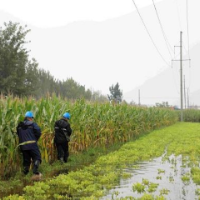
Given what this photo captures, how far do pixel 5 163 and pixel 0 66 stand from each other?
38.8 m

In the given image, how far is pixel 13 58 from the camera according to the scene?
154ft

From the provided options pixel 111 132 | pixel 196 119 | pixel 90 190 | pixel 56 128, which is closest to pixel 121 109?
pixel 111 132

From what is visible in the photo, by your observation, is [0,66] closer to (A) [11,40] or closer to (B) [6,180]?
(A) [11,40]

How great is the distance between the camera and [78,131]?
49.1ft

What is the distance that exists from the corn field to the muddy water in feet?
11.3

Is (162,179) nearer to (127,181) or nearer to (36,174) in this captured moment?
(127,181)

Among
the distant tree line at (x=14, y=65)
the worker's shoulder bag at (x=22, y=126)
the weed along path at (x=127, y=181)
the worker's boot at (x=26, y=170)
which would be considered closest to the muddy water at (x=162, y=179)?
the weed along path at (x=127, y=181)

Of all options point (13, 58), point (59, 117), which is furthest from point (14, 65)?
point (59, 117)

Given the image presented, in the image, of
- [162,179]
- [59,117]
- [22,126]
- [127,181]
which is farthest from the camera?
[59,117]

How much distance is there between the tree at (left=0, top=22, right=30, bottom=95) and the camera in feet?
150

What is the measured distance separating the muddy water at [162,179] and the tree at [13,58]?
1377 inches

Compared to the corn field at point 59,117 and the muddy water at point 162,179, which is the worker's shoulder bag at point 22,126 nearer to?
the corn field at point 59,117

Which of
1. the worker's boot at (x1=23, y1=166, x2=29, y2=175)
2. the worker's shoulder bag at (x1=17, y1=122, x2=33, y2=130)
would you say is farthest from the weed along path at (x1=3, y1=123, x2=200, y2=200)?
the worker's shoulder bag at (x1=17, y1=122, x2=33, y2=130)

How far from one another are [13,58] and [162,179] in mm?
40465
